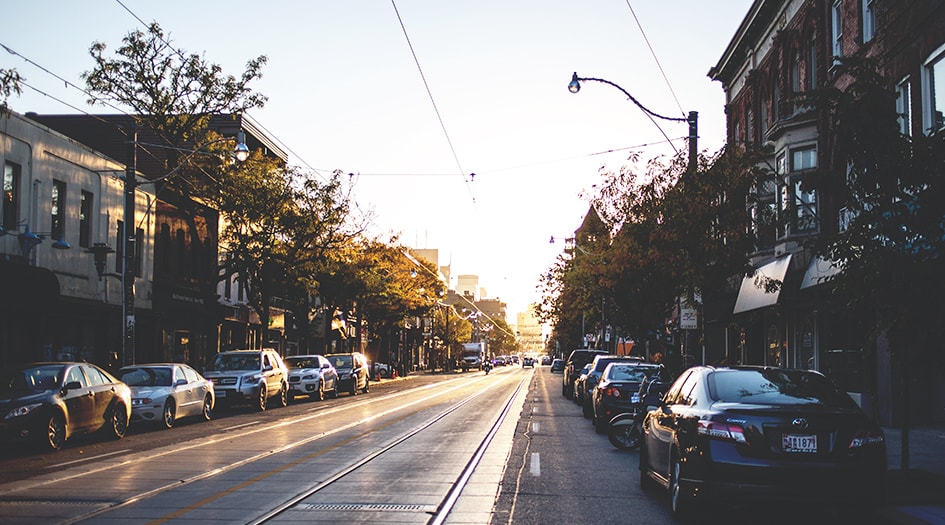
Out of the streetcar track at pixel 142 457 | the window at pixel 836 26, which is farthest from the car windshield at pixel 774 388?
the window at pixel 836 26

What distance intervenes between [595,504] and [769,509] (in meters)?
1.99

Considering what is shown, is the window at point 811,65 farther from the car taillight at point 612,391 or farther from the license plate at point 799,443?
the license plate at point 799,443

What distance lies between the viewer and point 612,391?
20672 mm

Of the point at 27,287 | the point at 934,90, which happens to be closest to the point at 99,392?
the point at 27,287

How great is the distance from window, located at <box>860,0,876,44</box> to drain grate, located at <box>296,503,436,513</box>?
56.8ft

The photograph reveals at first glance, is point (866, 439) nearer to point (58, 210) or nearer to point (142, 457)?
point (142, 457)

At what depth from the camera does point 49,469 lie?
546 inches

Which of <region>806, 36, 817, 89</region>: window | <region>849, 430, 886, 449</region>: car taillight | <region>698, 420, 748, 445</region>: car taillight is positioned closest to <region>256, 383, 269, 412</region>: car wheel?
<region>806, 36, 817, 89</region>: window

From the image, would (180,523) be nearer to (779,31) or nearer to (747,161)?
(747,161)

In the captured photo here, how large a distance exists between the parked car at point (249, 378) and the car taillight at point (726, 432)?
2219 centimetres

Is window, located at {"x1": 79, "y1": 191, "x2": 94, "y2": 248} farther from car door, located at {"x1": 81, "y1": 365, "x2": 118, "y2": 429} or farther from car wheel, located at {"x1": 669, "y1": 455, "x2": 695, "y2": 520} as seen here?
car wheel, located at {"x1": 669, "y1": 455, "x2": 695, "y2": 520}

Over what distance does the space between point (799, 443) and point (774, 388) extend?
904mm

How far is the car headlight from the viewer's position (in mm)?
16016

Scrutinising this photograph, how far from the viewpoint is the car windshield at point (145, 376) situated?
2283 centimetres
